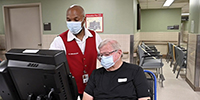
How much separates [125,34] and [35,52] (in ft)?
12.1

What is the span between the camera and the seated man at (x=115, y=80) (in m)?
1.47

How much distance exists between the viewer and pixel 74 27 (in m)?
1.60

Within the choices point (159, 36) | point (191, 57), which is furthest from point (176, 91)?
point (159, 36)

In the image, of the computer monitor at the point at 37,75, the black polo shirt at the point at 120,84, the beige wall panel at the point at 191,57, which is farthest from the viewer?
the beige wall panel at the point at 191,57

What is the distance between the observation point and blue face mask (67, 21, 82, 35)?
1558 millimetres

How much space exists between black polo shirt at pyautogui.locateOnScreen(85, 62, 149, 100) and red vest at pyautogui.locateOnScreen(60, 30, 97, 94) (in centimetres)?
17

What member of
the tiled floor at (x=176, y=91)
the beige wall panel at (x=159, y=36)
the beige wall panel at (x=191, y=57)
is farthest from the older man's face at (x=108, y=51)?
the beige wall panel at (x=159, y=36)

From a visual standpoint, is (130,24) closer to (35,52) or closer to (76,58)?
(76,58)

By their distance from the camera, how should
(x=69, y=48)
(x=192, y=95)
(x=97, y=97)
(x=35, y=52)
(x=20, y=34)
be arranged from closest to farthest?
(x=35, y=52), (x=97, y=97), (x=69, y=48), (x=192, y=95), (x=20, y=34)

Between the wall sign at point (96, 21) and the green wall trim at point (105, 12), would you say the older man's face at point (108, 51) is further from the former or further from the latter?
the wall sign at point (96, 21)

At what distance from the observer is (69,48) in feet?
5.47

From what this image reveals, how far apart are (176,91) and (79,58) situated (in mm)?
3205

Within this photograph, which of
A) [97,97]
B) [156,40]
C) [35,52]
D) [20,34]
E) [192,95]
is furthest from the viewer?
[156,40]

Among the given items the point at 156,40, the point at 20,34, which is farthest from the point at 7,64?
the point at 156,40
